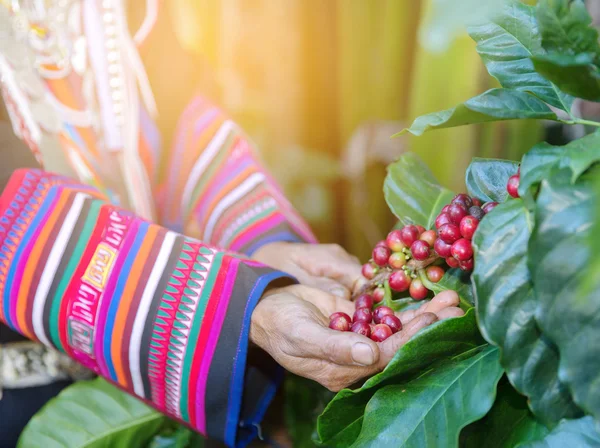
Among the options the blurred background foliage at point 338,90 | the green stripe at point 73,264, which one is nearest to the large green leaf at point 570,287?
the green stripe at point 73,264

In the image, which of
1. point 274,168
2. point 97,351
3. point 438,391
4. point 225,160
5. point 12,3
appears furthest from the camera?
point 274,168

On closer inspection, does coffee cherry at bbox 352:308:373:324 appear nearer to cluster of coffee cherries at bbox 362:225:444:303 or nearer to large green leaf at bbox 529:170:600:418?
cluster of coffee cherries at bbox 362:225:444:303

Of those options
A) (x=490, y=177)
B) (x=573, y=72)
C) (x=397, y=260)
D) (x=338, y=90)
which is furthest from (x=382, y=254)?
(x=338, y=90)

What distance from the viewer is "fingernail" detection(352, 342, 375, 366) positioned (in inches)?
15.9

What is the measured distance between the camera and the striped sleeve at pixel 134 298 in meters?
0.52

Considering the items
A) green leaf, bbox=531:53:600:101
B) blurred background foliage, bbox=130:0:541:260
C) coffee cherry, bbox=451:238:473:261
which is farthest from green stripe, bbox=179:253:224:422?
blurred background foliage, bbox=130:0:541:260

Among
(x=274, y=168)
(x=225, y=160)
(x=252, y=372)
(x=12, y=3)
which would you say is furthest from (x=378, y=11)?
(x=252, y=372)

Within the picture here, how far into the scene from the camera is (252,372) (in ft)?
1.99

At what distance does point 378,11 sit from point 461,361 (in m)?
0.83

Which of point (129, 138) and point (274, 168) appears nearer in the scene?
point (129, 138)

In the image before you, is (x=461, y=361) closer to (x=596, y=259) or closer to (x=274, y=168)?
(x=596, y=259)

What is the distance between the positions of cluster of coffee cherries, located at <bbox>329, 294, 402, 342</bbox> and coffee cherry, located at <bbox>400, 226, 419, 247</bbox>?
0.21ft

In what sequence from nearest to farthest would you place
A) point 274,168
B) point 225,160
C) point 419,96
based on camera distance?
point 225,160 < point 419,96 < point 274,168

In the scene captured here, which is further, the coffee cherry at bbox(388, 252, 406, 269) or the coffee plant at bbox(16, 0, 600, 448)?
the coffee cherry at bbox(388, 252, 406, 269)
